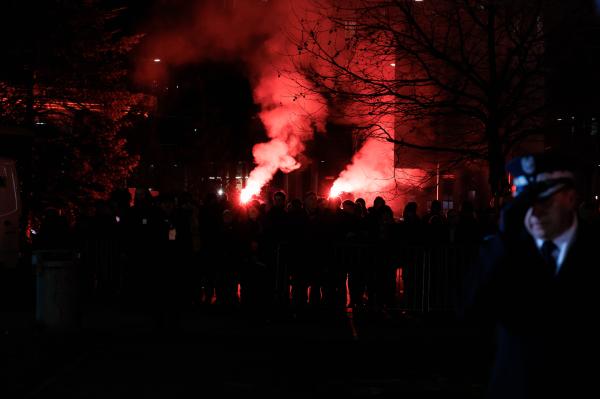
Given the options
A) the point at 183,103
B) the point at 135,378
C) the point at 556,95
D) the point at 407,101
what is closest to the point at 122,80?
the point at 407,101

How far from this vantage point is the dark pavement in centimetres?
755

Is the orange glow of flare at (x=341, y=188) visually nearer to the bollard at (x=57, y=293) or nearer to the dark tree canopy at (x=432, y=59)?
the dark tree canopy at (x=432, y=59)

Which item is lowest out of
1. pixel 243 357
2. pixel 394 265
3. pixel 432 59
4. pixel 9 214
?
pixel 243 357

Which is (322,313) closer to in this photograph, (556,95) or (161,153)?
(556,95)

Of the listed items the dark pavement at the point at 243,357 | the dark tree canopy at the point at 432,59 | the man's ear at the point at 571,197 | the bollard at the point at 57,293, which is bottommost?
the dark pavement at the point at 243,357

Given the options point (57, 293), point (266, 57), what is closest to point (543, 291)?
point (57, 293)

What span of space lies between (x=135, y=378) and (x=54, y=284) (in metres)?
2.68

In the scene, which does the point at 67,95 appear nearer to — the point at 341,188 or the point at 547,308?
the point at 341,188

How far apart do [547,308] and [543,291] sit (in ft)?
0.20

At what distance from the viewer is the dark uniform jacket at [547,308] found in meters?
2.94

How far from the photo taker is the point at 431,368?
28.3 ft

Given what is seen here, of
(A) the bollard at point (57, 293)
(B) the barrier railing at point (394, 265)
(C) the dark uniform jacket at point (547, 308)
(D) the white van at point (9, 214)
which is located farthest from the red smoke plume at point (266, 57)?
(C) the dark uniform jacket at point (547, 308)

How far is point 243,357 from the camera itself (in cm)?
906

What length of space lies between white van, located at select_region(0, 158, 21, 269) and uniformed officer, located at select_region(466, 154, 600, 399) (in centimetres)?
1383
